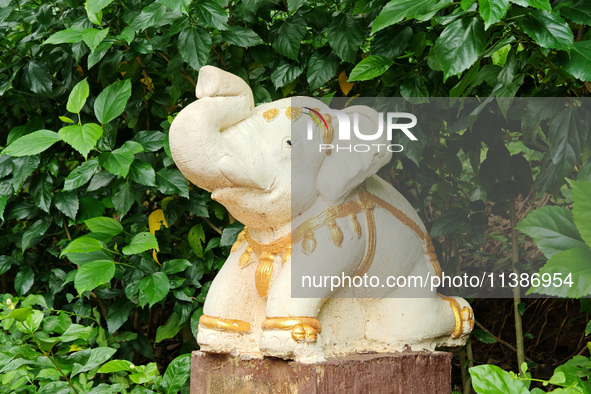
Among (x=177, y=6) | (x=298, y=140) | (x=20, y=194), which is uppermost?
(x=177, y=6)

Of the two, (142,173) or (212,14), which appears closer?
(212,14)

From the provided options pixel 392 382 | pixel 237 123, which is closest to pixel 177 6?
pixel 237 123

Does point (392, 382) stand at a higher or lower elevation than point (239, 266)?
lower

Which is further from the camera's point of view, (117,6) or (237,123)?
(117,6)

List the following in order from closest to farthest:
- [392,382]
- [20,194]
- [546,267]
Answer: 1. [546,267]
2. [392,382]
3. [20,194]

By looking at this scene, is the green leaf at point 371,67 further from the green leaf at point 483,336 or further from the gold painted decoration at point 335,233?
the green leaf at point 483,336

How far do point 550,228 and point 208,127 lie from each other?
64 cm

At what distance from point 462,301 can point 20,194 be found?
1603 mm

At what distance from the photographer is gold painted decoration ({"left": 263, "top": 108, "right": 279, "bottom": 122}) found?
1425mm

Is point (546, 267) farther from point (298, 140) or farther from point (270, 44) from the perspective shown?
point (270, 44)

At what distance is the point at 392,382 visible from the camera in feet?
4.58

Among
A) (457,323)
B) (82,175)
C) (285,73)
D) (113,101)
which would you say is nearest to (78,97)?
(113,101)

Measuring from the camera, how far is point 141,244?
183 cm

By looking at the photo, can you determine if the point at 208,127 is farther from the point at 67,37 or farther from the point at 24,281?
the point at 24,281
